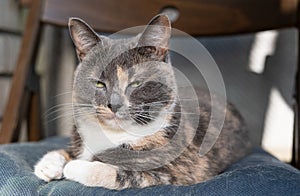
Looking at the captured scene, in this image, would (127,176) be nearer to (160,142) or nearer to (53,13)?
(160,142)

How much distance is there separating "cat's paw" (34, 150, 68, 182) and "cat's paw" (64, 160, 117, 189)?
0.24 feet

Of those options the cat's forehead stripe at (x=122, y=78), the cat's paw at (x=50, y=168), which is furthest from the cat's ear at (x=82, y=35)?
the cat's paw at (x=50, y=168)

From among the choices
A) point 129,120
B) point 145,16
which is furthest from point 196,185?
point 145,16

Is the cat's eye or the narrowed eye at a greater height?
the cat's eye

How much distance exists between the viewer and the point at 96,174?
0.77 metres

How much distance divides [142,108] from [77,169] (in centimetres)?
17

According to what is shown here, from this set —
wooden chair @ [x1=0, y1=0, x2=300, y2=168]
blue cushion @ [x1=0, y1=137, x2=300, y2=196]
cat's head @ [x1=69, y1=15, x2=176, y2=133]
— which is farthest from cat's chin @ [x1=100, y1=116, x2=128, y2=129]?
wooden chair @ [x1=0, y1=0, x2=300, y2=168]

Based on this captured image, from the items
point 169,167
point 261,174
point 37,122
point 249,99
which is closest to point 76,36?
point 169,167

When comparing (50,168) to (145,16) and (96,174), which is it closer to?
(96,174)

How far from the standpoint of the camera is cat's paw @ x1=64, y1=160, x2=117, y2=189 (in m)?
0.77

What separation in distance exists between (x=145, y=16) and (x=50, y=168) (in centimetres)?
66

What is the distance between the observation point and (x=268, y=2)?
132 cm

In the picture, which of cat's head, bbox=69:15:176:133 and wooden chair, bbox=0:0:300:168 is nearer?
cat's head, bbox=69:15:176:133

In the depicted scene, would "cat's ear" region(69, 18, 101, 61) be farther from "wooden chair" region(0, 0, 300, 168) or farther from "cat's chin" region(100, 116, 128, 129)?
"wooden chair" region(0, 0, 300, 168)
